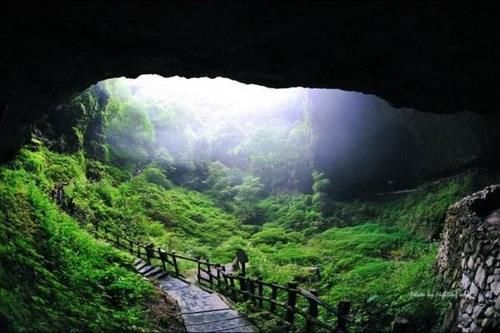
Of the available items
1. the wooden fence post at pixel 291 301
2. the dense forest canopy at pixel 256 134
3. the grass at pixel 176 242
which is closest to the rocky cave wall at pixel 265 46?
the grass at pixel 176 242

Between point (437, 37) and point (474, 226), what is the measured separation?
16.9ft

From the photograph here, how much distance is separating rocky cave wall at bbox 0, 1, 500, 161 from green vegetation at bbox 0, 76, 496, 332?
401cm

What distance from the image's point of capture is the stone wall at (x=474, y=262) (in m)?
7.55

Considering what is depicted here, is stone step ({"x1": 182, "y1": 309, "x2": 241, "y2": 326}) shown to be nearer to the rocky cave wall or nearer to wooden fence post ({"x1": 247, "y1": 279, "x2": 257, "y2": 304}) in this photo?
wooden fence post ({"x1": 247, "y1": 279, "x2": 257, "y2": 304})

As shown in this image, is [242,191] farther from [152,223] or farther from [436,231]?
[436,231]

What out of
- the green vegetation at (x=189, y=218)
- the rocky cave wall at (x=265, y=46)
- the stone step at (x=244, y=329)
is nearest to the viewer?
the rocky cave wall at (x=265, y=46)

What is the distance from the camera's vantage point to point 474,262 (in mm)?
8773

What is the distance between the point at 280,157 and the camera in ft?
101

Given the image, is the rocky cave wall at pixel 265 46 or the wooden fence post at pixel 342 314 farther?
the wooden fence post at pixel 342 314

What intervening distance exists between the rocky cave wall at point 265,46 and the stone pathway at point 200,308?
5.47 metres

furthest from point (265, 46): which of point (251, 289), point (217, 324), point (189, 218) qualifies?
point (189, 218)

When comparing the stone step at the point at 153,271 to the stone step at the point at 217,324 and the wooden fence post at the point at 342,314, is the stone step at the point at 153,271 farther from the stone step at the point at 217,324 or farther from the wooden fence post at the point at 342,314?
the wooden fence post at the point at 342,314

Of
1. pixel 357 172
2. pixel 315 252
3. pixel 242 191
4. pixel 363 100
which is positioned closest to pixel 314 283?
pixel 315 252

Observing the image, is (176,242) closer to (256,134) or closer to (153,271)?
(153,271)
